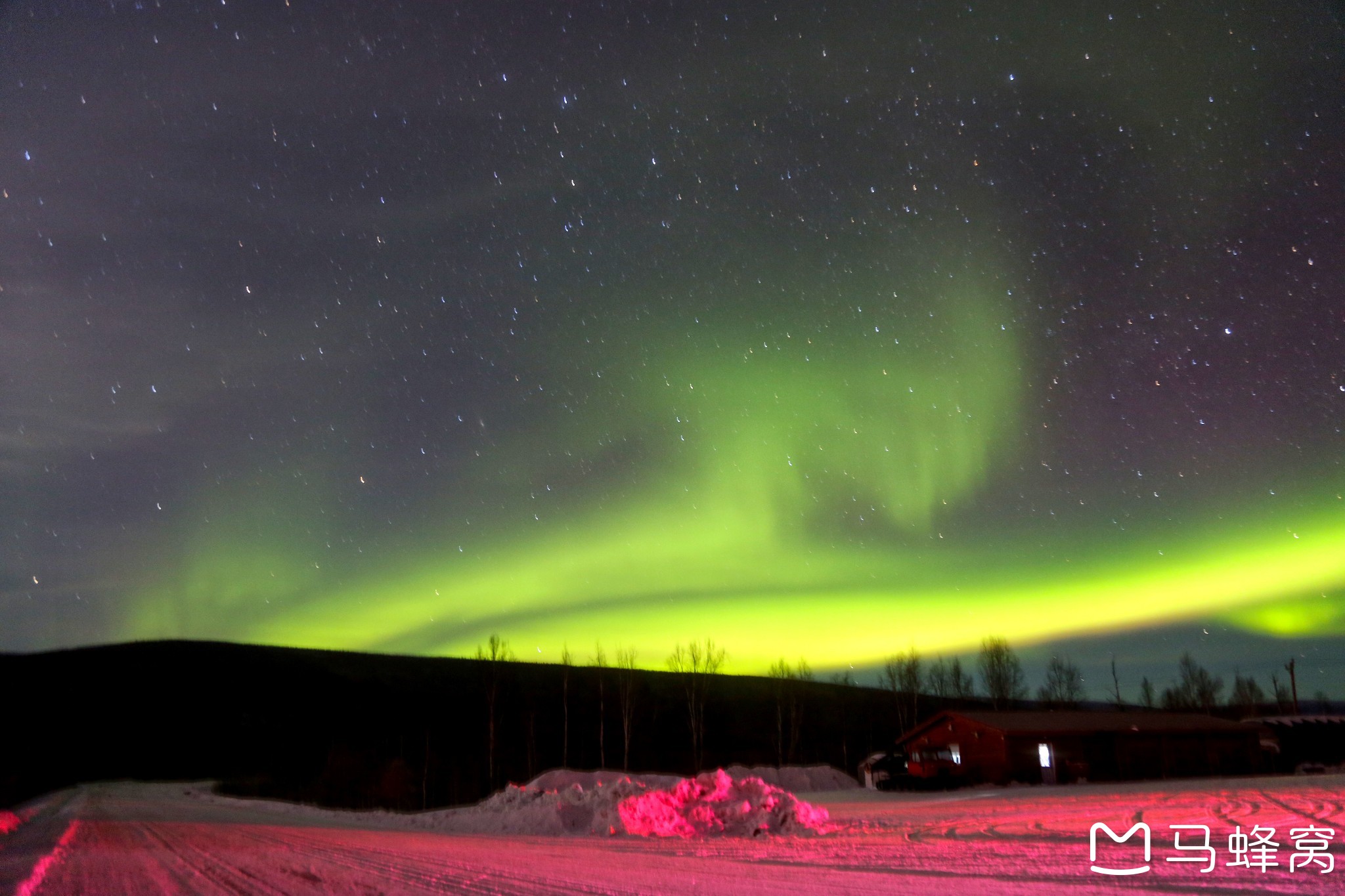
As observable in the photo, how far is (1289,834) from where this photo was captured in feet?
46.3

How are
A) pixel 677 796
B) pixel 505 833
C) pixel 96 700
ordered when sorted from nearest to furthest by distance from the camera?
pixel 677 796 < pixel 505 833 < pixel 96 700

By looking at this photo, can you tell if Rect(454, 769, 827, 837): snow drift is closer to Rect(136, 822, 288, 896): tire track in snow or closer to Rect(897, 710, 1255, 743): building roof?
Rect(136, 822, 288, 896): tire track in snow

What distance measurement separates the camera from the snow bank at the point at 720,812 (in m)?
20.1

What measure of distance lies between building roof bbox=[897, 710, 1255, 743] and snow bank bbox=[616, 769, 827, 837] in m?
24.9

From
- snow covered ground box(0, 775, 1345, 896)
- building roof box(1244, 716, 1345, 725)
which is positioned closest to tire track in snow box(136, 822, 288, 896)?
snow covered ground box(0, 775, 1345, 896)

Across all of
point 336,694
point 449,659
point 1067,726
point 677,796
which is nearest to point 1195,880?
point 677,796

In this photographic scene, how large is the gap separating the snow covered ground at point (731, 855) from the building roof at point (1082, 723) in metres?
14.5

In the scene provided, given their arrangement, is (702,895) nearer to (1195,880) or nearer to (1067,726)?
(1195,880)

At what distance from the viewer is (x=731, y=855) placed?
50.7 feet

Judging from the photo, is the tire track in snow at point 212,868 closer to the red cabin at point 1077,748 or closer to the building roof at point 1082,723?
the red cabin at point 1077,748

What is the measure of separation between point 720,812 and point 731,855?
5428mm

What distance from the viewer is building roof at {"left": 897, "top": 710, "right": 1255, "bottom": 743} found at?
43.0 meters

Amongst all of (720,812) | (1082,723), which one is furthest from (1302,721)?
(720,812)

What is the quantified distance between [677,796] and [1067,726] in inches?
1165
